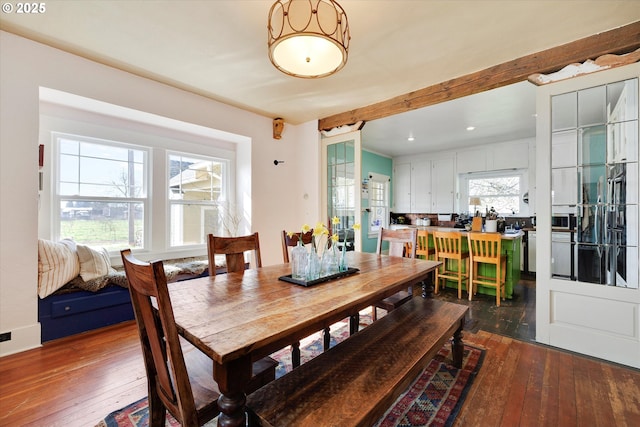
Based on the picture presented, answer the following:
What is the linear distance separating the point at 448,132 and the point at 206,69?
13.4 ft

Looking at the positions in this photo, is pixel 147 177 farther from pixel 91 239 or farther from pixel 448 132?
pixel 448 132

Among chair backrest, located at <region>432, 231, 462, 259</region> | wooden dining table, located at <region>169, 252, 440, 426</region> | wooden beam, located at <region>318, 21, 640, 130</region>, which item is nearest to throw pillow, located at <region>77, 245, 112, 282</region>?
wooden dining table, located at <region>169, 252, 440, 426</region>

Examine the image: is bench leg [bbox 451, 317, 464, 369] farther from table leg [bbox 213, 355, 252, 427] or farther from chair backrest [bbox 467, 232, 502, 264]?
chair backrest [bbox 467, 232, 502, 264]

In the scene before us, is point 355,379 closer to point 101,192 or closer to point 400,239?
point 400,239

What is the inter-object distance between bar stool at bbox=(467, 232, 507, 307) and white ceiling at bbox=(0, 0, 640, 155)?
5.88ft

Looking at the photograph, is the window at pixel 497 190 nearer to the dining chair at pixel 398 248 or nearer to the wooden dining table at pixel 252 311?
the dining chair at pixel 398 248

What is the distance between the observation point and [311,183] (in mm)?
4227

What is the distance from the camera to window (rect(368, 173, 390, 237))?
A: 6569 millimetres

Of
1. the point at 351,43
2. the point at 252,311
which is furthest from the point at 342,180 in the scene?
the point at 252,311

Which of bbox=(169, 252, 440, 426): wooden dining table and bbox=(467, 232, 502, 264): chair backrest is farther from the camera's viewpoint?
bbox=(467, 232, 502, 264): chair backrest

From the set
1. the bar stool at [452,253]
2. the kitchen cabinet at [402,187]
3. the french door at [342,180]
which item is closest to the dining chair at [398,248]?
the french door at [342,180]

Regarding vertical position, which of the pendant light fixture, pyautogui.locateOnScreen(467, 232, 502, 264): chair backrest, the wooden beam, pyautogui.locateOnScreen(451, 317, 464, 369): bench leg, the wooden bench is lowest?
Result: pyautogui.locateOnScreen(451, 317, 464, 369): bench leg

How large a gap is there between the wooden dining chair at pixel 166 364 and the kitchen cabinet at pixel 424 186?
5.84 metres

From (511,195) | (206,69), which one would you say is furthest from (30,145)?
(511,195)
